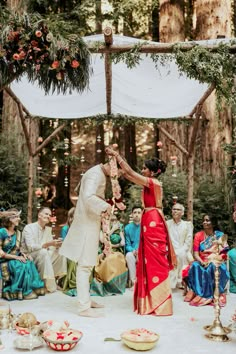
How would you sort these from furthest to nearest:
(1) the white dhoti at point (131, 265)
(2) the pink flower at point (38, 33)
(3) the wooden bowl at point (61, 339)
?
(1) the white dhoti at point (131, 265) < (2) the pink flower at point (38, 33) < (3) the wooden bowl at point (61, 339)

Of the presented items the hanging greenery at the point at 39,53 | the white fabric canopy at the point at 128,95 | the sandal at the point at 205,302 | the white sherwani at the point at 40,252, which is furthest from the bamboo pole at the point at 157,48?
the sandal at the point at 205,302

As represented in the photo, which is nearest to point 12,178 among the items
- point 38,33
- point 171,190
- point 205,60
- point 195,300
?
point 171,190

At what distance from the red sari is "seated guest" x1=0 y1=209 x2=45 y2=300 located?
151 centimetres

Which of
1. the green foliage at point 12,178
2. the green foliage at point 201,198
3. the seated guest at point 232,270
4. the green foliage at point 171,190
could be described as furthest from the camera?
the green foliage at point 171,190

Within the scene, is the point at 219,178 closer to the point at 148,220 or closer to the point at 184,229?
the point at 184,229

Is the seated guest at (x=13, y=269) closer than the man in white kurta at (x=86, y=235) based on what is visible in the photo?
No

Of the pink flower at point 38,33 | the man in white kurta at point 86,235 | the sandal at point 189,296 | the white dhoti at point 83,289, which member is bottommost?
the sandal at point 189,296

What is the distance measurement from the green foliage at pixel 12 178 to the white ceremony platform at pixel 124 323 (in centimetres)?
343

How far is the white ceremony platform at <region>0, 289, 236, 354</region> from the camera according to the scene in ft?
12.5

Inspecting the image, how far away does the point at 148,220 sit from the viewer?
518 centimetres

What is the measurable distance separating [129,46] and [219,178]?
6.37m

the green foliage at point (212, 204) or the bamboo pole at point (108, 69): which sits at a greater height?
the bamboo pole at point (108, 69)

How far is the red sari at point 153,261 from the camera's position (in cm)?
501

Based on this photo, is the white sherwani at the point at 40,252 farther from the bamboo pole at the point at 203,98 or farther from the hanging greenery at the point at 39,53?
the bamboo pole at the point at 203,98
